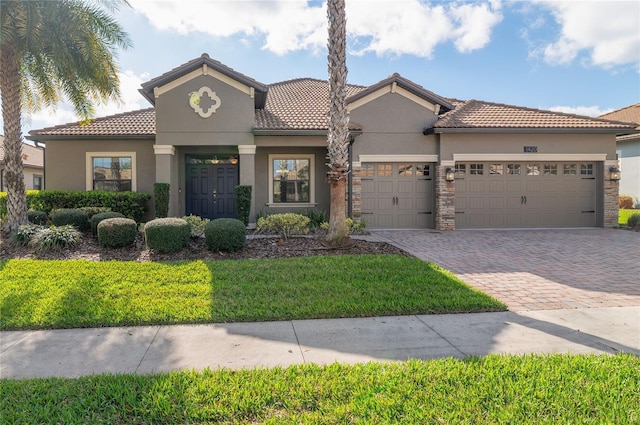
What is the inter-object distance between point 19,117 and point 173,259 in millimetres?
6528

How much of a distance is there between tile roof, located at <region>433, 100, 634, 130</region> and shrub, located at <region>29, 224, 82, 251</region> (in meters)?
11.9

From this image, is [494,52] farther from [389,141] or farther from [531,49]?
[389,141]

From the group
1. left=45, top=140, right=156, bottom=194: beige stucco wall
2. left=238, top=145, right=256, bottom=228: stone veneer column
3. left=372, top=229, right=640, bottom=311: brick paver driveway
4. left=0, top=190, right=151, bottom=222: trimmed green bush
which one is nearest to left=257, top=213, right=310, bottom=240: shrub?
left=372, top=229, right=640, bottom=311: brick paver driveway

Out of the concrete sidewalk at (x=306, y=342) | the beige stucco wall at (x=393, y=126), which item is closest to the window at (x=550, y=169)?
the beige stucco wall at (x=393, y=126)

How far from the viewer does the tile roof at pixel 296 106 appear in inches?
541

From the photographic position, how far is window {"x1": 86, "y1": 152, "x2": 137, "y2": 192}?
14.6 meters

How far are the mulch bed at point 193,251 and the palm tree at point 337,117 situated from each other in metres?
0.57

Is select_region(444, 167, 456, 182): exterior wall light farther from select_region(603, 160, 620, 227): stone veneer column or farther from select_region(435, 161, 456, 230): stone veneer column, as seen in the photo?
select_region(603, 160, 620, 227): stone veneer column

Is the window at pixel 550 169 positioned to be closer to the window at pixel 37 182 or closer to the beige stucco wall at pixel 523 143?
the beige stucco wall at pixel 523 143

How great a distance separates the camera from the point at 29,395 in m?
3.08

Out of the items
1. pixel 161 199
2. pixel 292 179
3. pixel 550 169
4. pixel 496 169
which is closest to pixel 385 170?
pixel 292 179

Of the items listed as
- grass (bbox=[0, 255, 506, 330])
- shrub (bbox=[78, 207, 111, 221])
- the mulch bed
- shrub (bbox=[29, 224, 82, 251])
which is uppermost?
shrub (bbox=[78, 207, 111, 221])

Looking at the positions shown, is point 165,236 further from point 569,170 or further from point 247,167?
point 569,170

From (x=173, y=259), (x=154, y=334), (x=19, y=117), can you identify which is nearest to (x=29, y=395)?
(x=154, y=334)
